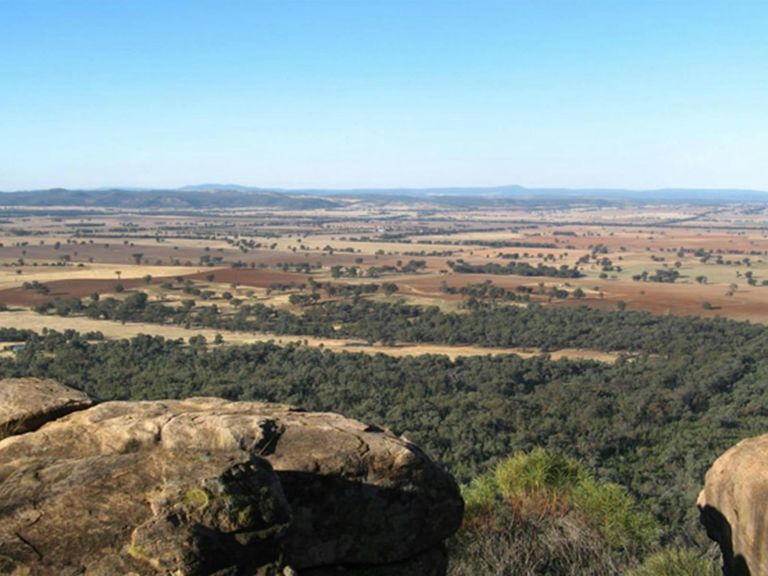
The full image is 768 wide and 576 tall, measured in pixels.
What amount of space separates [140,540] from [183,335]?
2222 inches

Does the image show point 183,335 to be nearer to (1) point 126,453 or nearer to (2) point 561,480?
(2) point 561,480

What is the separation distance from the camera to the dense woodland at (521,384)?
29.4 metres

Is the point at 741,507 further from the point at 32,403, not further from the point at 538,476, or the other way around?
the point at 32,403

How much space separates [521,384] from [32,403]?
1379 inches

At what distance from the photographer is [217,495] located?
6.79 m

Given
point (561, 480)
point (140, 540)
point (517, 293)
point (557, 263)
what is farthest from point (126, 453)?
point (557, 263)

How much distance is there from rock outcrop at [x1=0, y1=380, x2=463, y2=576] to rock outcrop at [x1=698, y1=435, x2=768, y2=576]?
405cm

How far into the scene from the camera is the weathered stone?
360 inches

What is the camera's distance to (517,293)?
271 feet

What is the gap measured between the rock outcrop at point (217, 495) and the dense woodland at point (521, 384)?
1231 centimetres

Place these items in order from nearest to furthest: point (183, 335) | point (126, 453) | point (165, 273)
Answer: point (126, 453) < point (183, 335) < point (165, 273)

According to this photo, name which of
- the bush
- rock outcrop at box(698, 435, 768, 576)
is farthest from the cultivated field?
rock outcrop at box(698, 435, 768, 576)

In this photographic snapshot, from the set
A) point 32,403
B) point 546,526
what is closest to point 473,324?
point 546,526

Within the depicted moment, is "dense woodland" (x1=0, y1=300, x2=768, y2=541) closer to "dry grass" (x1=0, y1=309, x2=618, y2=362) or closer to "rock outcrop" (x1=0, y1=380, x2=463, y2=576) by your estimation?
"dry grass" (x1=0, y1=309, x2=618, y2=362)
